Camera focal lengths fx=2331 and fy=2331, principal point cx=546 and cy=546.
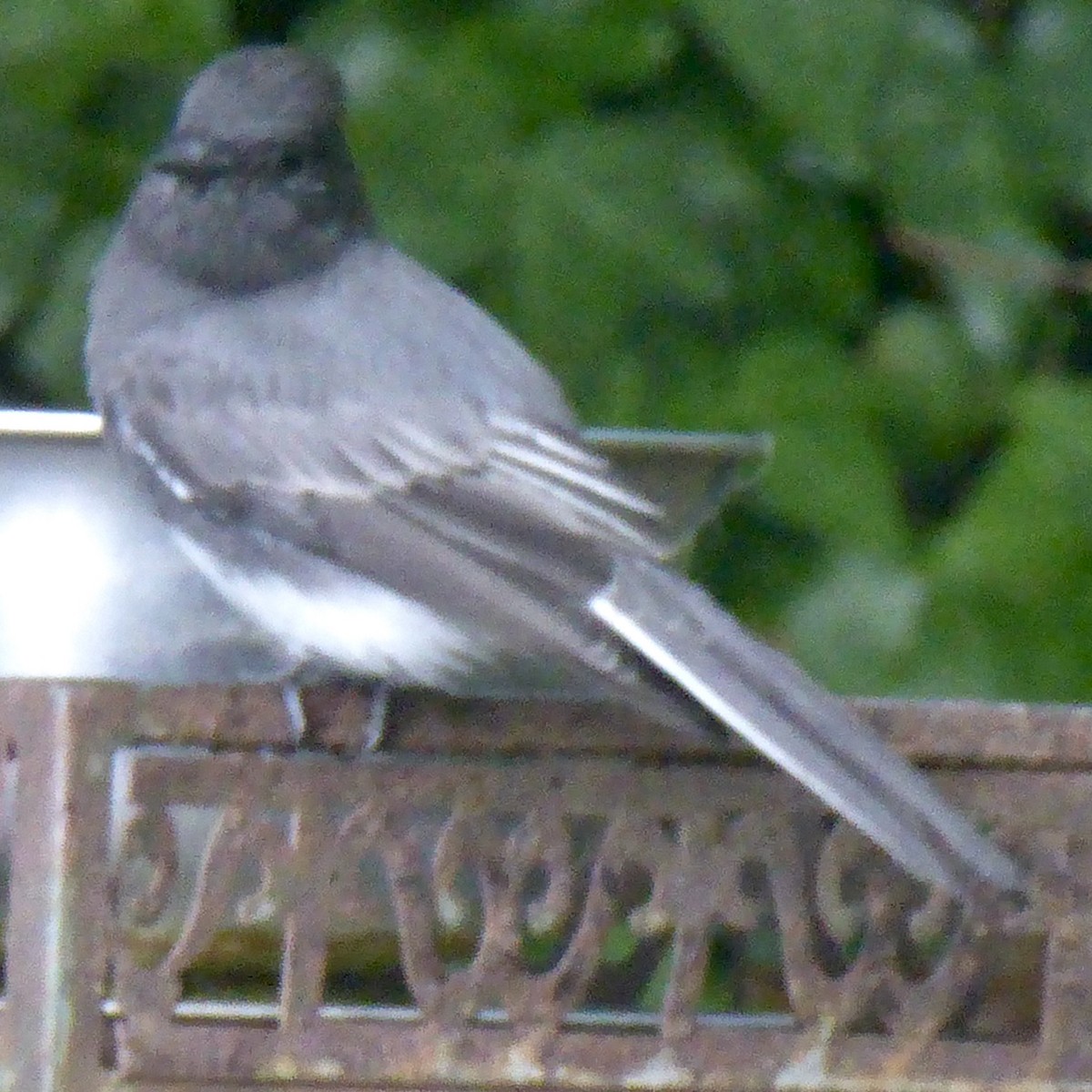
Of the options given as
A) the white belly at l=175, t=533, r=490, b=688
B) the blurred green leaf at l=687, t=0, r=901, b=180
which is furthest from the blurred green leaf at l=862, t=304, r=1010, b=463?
the white belly at l=175, t=533, r=490, b=688

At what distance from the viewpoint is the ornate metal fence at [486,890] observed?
0.94 metres

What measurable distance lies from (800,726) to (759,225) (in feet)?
3.00

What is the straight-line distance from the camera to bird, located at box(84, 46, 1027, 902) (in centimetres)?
105

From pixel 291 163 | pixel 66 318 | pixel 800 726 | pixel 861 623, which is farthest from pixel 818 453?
pixel 800 726

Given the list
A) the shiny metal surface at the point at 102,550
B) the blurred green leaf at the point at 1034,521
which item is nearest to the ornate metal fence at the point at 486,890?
the shiny metal surface at the point at 102,550

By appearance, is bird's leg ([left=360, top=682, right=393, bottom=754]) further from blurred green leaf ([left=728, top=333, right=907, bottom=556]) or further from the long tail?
blurred green leaf ([left=728, top=333, right=907, bottom=556])

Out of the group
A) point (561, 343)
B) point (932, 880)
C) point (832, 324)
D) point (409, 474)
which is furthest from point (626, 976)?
point (832, 324)

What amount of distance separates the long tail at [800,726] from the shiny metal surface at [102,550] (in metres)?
0.07

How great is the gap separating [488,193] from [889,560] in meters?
0.40

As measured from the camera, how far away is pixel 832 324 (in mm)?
1891

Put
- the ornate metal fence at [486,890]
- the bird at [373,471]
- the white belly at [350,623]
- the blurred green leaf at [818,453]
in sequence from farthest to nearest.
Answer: the blurred green leaf at [818,453] < the white belly at [350,623] < the bird at [373,471] < the ornate metal fence at [486,890]

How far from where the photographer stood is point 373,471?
1.38 metres

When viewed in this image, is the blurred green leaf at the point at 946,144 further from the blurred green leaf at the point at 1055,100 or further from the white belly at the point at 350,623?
the white belly at the point at 350,623

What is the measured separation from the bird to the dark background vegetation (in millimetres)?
106
